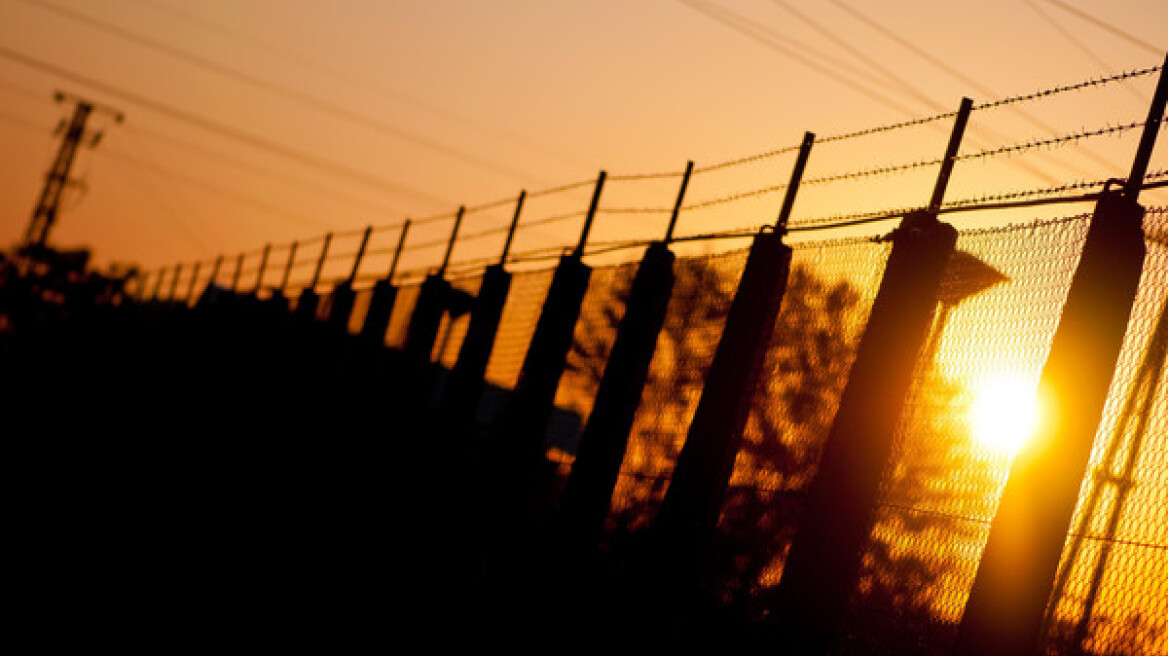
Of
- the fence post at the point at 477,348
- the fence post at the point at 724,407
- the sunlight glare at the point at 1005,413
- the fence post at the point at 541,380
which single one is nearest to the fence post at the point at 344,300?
the fence post at the point at 477,348

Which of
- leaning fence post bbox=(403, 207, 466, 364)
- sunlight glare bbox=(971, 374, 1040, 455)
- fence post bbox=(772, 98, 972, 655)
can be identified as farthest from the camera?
leaning fence post bbox=(403, 207, 466, 364)

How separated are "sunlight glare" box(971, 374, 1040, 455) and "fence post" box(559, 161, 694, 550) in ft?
12.9

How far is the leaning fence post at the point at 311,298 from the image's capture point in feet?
81.0

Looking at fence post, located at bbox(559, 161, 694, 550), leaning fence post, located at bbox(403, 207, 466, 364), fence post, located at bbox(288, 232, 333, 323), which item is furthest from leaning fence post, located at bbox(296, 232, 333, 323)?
fence post, located at bbox(559, 161, 694, 550)

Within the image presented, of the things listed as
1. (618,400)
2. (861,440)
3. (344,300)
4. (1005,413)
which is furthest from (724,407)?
(344,300)

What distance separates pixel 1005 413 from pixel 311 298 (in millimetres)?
21498

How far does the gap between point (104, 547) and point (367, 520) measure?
3.77 meters

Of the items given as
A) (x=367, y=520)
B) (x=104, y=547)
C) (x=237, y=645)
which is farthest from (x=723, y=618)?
(x=367, y=520)

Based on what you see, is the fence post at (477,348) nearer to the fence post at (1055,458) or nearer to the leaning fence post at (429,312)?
the leaning fence post at (429,312)

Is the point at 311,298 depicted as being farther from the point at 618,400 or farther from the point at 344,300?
the point at 618,400

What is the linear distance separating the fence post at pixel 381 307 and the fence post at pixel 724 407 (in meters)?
11.1

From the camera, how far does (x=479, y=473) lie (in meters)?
11.7

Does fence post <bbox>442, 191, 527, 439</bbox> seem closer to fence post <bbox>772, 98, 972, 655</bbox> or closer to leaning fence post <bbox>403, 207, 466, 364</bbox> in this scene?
leaning fence post <bbox>403, 207, 466, 364</bbox>

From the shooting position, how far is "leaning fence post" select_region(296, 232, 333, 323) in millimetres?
24703
